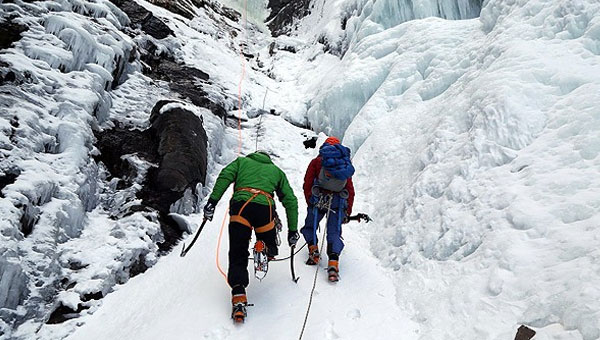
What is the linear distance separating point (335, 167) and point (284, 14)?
78.8 ft

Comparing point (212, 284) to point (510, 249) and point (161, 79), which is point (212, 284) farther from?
point (161, 79)

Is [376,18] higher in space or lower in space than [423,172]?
higher

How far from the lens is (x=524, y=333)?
3.05 meters

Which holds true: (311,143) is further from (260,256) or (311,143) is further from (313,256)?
(260,256)

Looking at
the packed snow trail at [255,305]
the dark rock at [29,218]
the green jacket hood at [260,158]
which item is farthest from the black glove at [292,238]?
the dark rock at [29,218]

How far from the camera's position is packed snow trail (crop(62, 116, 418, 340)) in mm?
3977

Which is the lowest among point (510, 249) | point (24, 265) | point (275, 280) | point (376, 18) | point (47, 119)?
point (24, 265)

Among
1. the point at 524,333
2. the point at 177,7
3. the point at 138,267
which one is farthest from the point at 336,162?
the point at 177,7

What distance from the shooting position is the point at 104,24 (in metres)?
10.9

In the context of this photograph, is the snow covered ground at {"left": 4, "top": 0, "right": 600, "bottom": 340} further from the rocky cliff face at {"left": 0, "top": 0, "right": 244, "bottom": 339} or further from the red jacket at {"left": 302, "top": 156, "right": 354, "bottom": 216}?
the red jacket at {"left": 302, "top": 156, "right": 354, "bottom": 216}

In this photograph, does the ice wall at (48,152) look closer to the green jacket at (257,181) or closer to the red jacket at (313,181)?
the green jacket at (257,181)

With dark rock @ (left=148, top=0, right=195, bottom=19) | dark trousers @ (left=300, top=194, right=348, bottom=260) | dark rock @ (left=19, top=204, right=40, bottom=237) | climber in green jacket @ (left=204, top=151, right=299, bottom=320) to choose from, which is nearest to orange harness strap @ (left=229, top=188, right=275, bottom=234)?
climber in green jacket @ (left=204, top=151, right=299, bottom=320)

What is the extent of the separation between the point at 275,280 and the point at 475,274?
8.02 ft

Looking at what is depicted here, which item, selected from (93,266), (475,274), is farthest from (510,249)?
(93,266)
